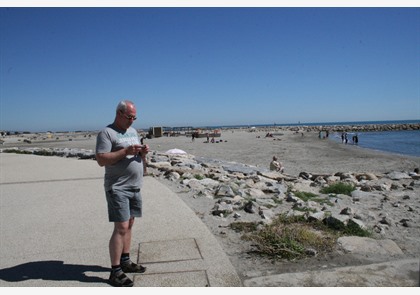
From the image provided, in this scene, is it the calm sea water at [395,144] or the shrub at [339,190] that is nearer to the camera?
the shrub at [339,190]

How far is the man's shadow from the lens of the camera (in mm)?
3428

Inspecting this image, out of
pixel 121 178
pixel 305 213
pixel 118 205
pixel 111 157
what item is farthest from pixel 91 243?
pixel 305 213

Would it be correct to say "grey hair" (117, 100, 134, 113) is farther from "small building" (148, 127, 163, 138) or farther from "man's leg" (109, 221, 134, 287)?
"small building" (148, 127, 163, 138)

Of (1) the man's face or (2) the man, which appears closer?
(2) the man

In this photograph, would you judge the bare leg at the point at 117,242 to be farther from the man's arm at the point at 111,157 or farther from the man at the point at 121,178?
the man's arm at the point at 111,157

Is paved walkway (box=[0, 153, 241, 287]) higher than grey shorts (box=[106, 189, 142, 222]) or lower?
lower

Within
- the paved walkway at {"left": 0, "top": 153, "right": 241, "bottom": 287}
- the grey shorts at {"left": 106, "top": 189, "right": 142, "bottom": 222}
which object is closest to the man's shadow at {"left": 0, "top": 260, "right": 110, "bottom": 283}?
the paved walkway at {"left": 0, "top": 153, "right": 241, "bottom": 287}

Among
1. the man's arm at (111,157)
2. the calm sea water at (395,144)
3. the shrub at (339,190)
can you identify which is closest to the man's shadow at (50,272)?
the man's arm at (111,157)

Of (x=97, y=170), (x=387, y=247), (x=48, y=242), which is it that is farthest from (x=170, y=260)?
(x=97, y=170)

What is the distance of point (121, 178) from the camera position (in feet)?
11.1

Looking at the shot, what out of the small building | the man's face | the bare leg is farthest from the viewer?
the small building

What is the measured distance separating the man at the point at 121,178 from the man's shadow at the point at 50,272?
293mm

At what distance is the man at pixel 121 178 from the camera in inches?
128

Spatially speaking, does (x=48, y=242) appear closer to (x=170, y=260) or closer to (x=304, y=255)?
(x=170, y=260)
